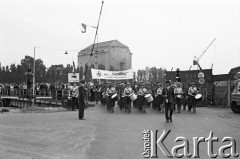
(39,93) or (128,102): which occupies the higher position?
(128,102)

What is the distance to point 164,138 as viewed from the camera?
447 inches

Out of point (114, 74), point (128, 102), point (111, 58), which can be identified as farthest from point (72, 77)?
point (111, 58)

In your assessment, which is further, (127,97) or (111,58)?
(111,58)

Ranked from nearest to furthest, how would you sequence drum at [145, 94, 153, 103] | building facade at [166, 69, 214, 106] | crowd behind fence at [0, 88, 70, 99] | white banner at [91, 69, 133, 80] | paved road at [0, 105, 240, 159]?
paved road at [0, 105, 240, 159], drum at [145, 94, 153, 103], building facade at [166, 69, 214, 106], white banner at [91, 69, 133, 80], crowd behind fence at [0, 88, 70, 99]

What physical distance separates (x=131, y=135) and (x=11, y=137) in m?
4.00

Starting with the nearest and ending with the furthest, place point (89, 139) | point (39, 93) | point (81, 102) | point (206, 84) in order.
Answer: point (89, 139) → point (81, 102) → point (206, 84) → point (39, 93)

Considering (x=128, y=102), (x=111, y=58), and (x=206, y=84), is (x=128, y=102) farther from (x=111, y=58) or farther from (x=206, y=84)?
(x=111, y=58)

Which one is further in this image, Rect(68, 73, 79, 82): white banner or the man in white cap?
Rect(68, 73, 79, 82): white banner

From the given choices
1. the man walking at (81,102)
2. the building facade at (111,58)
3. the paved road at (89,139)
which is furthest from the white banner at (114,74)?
the building facade at (111,58)

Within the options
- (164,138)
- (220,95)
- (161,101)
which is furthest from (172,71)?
(164,138)

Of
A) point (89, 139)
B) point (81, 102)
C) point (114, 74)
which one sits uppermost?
point (114, 74)

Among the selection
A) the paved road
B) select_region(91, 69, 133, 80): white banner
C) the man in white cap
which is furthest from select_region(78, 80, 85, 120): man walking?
select_region(91, 69, 133, 80): white banner

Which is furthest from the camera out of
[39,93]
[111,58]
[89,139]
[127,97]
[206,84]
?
[111,58]

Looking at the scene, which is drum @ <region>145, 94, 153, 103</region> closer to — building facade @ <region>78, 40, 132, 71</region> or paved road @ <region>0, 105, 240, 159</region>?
paved road @ <region>0, 105, 240, 159</region>
